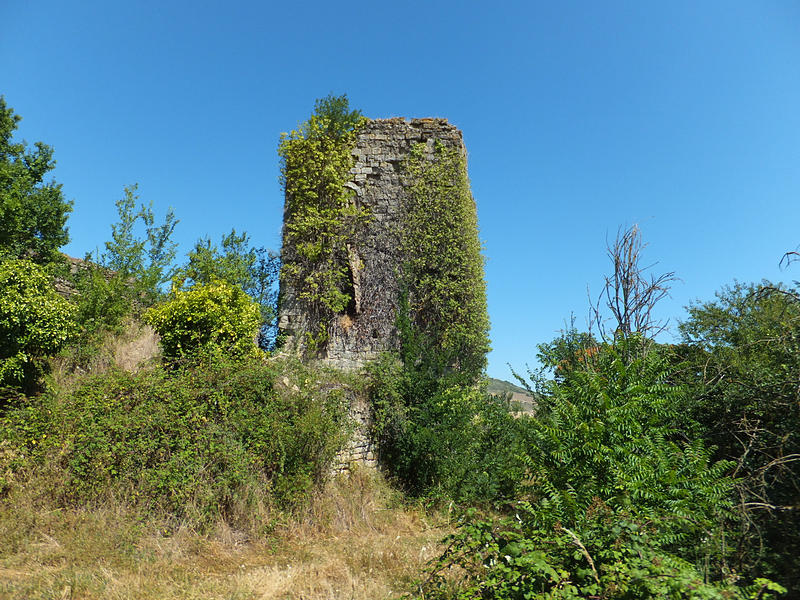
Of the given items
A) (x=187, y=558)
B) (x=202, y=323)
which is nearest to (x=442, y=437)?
(x=187, y=558)

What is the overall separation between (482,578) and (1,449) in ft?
20.6

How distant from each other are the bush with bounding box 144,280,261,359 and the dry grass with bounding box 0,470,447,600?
4144 mm

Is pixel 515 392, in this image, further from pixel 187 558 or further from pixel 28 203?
pixel 28 203

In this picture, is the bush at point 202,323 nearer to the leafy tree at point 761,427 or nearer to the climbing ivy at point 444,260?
the climbing ivy at point 444,260

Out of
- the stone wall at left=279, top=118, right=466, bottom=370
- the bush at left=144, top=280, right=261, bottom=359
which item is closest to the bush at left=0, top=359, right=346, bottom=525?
the bush at left=144, top=280, right=261, bottom=359

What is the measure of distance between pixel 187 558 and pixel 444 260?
7746 millimetres

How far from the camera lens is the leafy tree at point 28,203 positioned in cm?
1281

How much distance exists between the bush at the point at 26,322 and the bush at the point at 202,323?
5.46 ft

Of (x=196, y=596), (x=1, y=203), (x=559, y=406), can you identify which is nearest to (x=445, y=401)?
(x=559, y=406)

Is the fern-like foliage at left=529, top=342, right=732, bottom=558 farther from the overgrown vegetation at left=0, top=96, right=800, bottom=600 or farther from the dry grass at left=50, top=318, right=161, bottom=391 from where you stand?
the dry grass at left=50, top=318, right=161, bottom=391

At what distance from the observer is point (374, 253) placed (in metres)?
11.1

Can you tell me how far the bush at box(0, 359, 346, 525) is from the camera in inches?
220

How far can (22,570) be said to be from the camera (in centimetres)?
450

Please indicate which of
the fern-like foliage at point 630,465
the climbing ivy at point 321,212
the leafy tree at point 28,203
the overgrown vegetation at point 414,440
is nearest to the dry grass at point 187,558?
the overgrown vegetation at point 414,440
